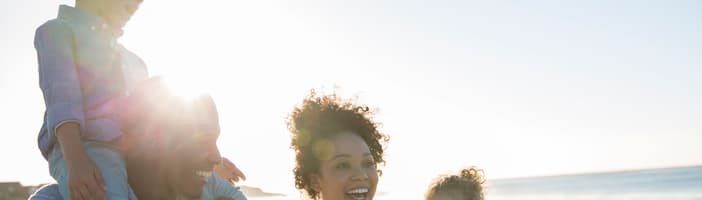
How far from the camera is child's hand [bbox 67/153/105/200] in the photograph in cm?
269

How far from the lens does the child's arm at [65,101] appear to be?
2.71 meters

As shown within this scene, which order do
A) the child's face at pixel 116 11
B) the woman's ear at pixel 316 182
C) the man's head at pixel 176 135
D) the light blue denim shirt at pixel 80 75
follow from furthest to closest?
the woman's ear at pixel 316 182 → the child's face at pixel 116 11 → the light blue denim shirt at pixel 80 75 → the man's head at pixel 176 135

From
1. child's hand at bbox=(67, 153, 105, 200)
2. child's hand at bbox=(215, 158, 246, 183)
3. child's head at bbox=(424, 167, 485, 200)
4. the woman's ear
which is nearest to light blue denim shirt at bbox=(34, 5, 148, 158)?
child's hand at bbox=(67, 153, 105, 200)

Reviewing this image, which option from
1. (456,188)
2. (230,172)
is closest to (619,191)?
(456,188)

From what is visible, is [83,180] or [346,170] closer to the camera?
A: [83,180]

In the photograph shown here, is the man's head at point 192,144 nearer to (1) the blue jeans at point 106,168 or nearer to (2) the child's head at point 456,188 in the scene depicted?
(1) the blue jeans at point 106,168

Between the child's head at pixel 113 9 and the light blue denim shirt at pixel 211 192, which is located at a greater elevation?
the child's head at pixel 113 9

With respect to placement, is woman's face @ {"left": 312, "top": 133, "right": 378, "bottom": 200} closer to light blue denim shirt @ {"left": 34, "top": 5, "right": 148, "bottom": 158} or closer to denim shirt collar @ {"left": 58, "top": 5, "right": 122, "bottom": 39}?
light blue denim shirt @ {"left": 34, "top": 5, "right": 148, "bottom": 158}

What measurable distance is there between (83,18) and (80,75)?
30cm

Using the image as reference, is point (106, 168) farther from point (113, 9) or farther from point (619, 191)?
point (619, 191)

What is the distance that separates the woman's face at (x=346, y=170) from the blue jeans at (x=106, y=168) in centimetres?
261

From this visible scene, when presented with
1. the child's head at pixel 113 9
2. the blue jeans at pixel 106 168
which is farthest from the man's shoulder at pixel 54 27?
the blue jeans at pixel 106 168

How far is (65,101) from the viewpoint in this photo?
2.82 metres

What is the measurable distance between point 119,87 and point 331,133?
288 centimetres
